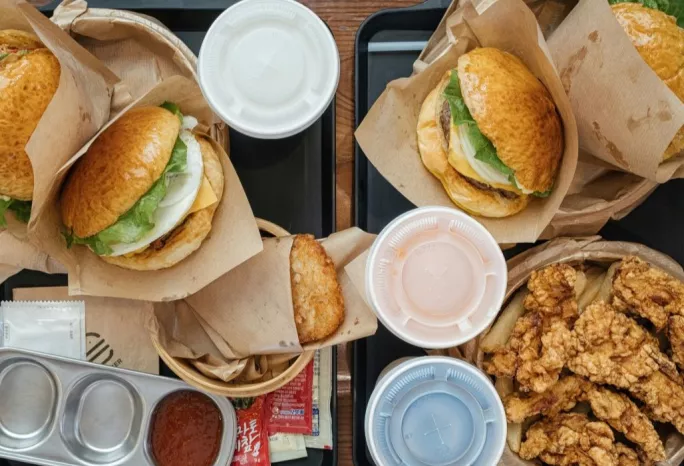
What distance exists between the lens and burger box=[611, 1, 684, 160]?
1192 mm

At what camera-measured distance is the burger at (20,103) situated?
43.5 inches

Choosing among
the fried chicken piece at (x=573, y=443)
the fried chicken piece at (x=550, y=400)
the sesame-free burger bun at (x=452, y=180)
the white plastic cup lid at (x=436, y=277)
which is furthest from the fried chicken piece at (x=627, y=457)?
the sesame-free burger bun at (x=452, y=180)

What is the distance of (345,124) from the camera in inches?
60.6

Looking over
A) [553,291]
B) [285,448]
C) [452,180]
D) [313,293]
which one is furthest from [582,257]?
[285,448]

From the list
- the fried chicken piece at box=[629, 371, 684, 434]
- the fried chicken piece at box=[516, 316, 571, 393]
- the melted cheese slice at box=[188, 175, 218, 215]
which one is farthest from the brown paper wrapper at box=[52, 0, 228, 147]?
the fried chicken piece at box=[629, 371, 684, 434]

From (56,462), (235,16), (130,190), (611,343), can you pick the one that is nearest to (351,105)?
(235,16)

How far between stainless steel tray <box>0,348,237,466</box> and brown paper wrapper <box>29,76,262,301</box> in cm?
26

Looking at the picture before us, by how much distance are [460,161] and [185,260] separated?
1.92 ft

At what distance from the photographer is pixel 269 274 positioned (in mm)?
1330

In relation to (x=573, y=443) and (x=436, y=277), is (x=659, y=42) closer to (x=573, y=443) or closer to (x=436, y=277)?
(x=436, y=277)

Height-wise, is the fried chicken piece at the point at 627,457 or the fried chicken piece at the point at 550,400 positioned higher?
the fried chicken piece at the point at 550,400

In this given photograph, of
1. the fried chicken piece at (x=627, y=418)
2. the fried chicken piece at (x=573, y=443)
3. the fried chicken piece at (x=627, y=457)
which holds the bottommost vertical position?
the fried chicken piece at (x=627, y=457)

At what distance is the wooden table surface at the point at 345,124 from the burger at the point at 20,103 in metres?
0.64

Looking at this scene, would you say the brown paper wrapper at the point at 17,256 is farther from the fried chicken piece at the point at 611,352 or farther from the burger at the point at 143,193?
the fried chicken piece at the point at 611,352
